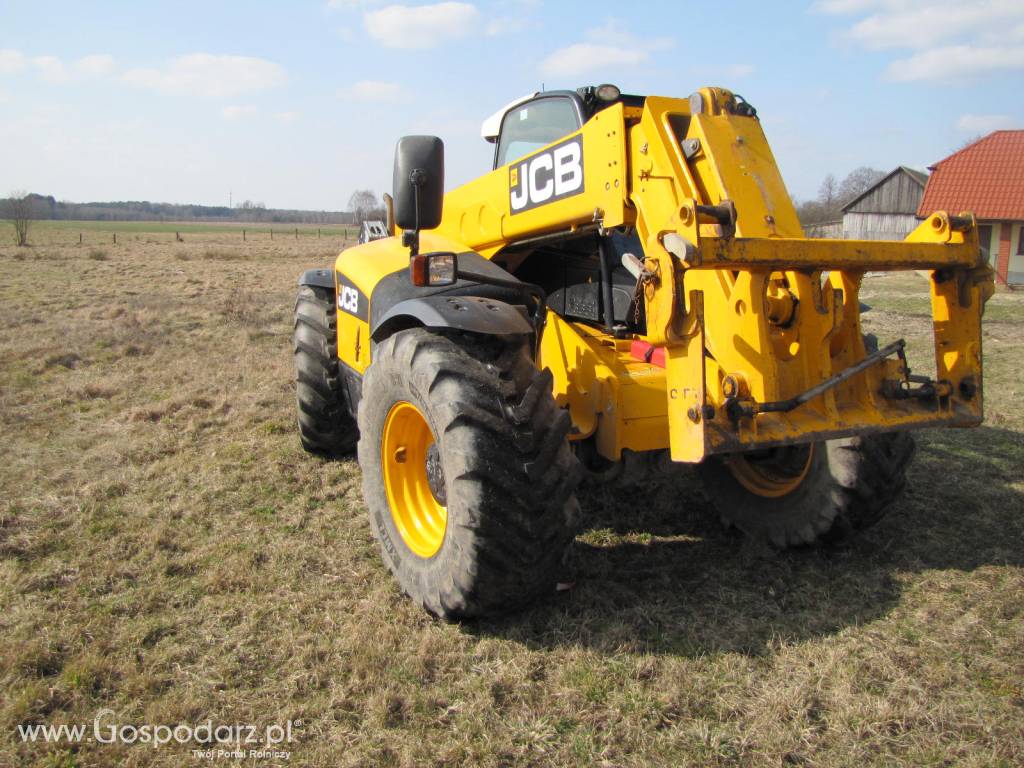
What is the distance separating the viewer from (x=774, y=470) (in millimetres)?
4316

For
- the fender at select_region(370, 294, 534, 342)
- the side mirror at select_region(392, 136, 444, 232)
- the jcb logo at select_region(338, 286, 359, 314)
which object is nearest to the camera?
the fender at select_region(370, 294, 534, 342)

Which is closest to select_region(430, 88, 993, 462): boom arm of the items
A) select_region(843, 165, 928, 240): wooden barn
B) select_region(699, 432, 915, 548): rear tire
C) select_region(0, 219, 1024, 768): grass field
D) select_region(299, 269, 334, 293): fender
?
select_region(699, 432, 915, 548): rear tire

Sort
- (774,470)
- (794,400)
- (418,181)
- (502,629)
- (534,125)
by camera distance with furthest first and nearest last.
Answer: (534,125) → (774,470) → (418,181) → (502,629) → (794,400)

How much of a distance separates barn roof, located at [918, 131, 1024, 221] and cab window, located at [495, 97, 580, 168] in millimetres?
22590

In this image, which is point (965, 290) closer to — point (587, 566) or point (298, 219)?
point (587, 566)

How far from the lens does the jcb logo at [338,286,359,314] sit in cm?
487

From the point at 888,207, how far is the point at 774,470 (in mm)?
32695

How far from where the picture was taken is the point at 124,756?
2.59m

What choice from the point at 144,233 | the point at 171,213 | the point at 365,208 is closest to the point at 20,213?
the point at 144,233

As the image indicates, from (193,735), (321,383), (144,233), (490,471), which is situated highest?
(144,233)

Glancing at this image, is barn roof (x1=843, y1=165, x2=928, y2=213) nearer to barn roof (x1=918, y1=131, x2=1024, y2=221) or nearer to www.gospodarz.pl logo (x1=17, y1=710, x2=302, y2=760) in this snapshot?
barn roof (x1=918, y1=131, x2=1024, y2=221)

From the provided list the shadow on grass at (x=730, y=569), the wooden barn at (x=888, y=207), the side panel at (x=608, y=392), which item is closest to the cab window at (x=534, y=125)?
the side panel at (x=608, y=392)

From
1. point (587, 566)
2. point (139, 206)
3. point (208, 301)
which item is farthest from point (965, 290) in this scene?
point (139, 206)

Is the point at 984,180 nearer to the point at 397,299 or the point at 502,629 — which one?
the point at 397,299
